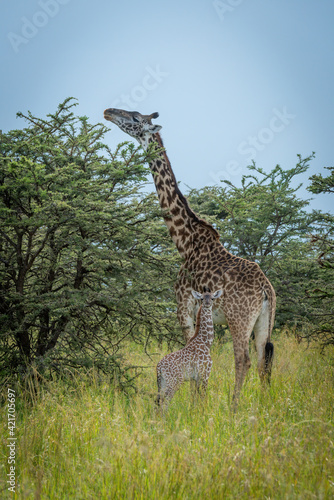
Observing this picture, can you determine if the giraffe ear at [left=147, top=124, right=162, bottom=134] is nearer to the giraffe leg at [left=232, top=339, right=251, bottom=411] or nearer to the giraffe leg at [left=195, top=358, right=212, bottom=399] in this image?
the giraffe leg at [left=232, top=339, right=251, bottom=411]

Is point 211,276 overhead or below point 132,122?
below

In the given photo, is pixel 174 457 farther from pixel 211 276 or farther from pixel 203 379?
pixel 211 276

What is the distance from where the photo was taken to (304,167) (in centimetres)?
1125

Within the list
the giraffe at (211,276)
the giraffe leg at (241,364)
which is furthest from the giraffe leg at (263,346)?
the giraffe leg at (241,364)

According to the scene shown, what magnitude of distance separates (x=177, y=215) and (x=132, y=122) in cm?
176

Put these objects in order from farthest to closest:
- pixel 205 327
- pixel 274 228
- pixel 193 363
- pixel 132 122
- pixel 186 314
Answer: pixel 274 228 < pixel 132 122 < pixel 186 314 < pixel 205 327 < pixel 193 363

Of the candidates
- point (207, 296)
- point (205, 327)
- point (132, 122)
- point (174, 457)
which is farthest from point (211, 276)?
point (174, 457)

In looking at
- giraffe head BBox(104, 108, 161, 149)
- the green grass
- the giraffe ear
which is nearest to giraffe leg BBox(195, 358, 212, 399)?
the green grass

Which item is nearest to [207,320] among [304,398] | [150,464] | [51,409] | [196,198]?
[304,398]

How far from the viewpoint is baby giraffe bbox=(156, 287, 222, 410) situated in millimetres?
4918

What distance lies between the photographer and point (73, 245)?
574cm

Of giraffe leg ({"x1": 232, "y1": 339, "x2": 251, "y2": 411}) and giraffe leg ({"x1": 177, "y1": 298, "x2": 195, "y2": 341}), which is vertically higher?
giraffe leg ({"x1": 177, "y1": 298, "x2": 195, "y2": 341})

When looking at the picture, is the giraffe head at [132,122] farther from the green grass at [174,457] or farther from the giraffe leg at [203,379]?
the green grass at [174,457]

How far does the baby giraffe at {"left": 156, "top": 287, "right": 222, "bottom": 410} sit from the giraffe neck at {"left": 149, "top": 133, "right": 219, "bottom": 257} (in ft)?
3.73
